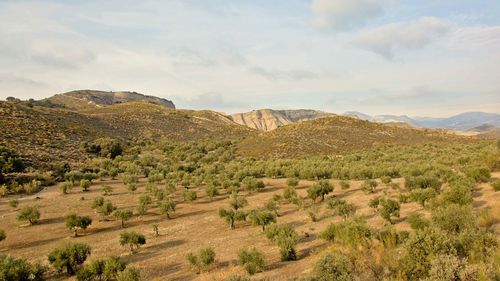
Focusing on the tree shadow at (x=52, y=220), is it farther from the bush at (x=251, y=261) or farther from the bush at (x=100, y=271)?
the bush at (x=251, y=261)

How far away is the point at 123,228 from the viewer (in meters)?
23.1

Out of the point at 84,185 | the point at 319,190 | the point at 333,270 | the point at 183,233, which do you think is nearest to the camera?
the point at 333,270

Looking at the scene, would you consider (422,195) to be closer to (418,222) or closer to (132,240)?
(418,222)

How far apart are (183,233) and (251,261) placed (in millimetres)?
8870

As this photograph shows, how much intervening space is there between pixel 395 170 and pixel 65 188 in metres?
33.3

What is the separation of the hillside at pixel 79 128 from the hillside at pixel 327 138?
25.2 m

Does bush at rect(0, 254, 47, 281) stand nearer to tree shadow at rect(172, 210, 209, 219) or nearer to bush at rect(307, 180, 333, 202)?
tree shadow at rect(172, 210, 209, 219)

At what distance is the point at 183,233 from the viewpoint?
2180 centimetres

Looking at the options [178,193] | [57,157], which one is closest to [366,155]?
[178,193]

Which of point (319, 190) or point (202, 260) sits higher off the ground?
point (319, 190)

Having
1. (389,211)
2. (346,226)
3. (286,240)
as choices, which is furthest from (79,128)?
(346,226)

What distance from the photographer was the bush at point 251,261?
13539 millimetres

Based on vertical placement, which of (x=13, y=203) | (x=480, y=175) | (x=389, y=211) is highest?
(x=13, y=203)

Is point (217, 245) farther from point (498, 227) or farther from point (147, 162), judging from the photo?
point (147, 162)
